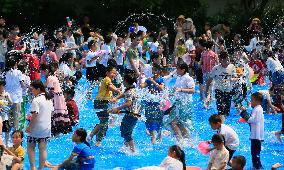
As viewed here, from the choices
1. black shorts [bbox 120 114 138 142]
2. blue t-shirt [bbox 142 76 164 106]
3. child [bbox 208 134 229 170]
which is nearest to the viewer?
child [bbox 208 134 229 170]

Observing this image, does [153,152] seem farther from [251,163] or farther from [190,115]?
[251,163]

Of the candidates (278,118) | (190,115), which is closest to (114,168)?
(190,115)

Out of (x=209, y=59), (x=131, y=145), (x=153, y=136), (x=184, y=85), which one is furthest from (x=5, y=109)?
(x=209, y=59)

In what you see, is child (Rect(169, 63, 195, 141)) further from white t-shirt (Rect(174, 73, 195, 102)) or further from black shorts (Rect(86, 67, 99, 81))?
black shorts (Rect(86, 67, 99, 81))

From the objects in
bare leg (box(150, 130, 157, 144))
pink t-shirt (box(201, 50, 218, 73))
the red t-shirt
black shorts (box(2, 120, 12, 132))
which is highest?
pink t-shirt (box(201, 50, 218, 73))

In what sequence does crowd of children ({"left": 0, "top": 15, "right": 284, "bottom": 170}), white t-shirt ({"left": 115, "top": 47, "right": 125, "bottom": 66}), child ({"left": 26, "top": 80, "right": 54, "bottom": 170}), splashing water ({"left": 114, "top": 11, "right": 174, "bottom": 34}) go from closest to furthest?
crowd of children ({"left": 0, "top": 15, "right": 284, "bottom": 170})
child ({"left": 26, "top": 80, "right": 54, "bottom": 170})
white t-shirt ({"left": 115, "top": 47, "right": 125, "bottom": 66})
splashing water ({"left": 114, "top": 11, "right": 174, "bottom": 34})

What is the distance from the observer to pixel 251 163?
10.3m

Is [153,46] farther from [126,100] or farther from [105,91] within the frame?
[126,100]

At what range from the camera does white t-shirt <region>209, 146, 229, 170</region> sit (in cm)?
A: 817

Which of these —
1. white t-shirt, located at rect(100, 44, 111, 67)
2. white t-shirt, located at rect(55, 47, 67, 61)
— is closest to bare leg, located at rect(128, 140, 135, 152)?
white t-shirt, located at rect(100, 44, 111, 67)

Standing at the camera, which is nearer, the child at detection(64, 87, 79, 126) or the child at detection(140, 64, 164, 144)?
the child at detection(140, 64, 164, 144)

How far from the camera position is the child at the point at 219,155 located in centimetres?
816

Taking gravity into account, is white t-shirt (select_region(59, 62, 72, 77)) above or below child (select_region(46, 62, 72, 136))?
above

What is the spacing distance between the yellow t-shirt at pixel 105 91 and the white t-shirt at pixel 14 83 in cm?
132
